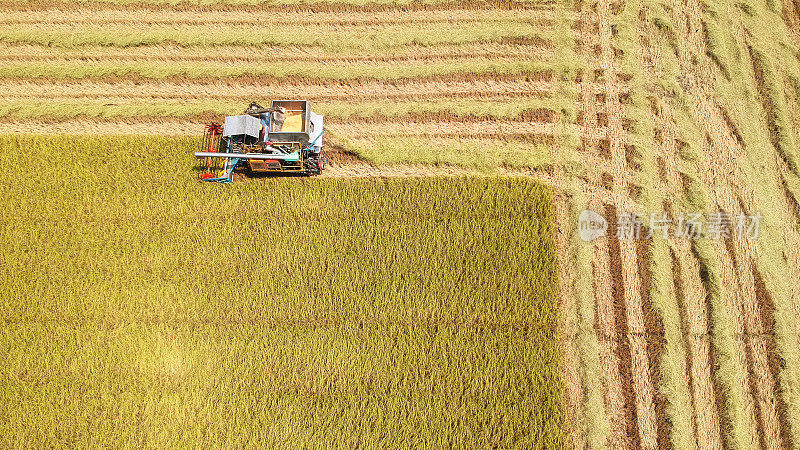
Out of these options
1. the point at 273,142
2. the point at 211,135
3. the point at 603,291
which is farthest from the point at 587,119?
the point at 211,135

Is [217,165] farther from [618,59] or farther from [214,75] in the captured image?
[618,59]

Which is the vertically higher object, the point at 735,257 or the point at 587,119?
the point at 587,119

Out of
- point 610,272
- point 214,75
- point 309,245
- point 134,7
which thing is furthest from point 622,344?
point 134,7

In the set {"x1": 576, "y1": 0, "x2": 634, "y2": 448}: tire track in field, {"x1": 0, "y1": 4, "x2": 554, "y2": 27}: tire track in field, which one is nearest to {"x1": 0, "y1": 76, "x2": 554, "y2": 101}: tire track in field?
{"x1": 576, "y1": 0, "x2": 634, "y2": 448}: tire track in field

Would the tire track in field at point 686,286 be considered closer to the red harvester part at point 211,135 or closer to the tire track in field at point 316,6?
the tire track in field at point 316,6

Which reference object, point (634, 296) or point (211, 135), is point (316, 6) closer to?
point (211, 135)

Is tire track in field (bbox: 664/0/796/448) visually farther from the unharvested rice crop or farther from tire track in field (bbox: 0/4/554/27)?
tire track in field (bbox: 0/4/554/27)

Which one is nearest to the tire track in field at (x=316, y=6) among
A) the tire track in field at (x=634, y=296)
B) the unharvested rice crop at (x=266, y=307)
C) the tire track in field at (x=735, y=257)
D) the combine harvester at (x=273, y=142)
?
the tire track in field at (x=634, y=296)
